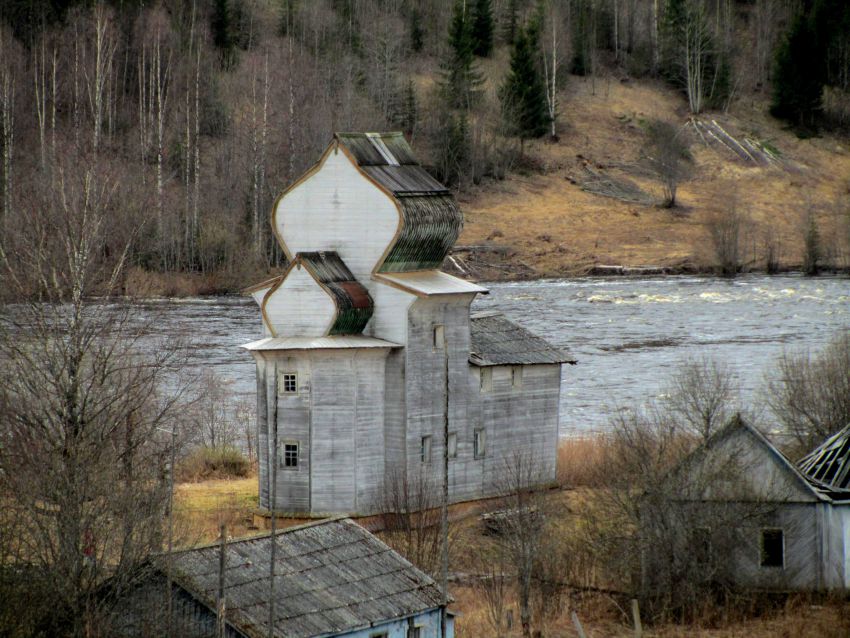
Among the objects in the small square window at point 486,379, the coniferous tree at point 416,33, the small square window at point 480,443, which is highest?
the coniferous tree at point 416,33

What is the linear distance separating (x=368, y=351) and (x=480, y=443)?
4151 millimetres

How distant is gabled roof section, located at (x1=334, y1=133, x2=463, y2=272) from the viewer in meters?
37.2

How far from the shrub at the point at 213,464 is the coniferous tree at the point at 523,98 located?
7302 centimetres

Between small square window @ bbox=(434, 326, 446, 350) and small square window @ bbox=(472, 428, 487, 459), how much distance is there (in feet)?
7.84

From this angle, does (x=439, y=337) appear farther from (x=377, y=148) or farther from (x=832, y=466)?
(x=832, y=466)

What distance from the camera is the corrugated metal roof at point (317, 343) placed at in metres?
35.7

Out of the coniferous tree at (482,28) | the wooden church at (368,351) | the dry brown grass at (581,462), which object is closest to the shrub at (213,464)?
the wooden church at (368,351)

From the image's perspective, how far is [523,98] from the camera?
115812 millimetres

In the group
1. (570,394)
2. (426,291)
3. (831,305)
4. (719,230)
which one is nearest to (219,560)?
(426,291)

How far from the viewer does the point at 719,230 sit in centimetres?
9806

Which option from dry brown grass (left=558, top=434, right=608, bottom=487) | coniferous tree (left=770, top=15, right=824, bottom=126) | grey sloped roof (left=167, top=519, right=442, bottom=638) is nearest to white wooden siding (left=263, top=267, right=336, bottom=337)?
dry brown grass (left=558, top=434, right=608, bottom=487)

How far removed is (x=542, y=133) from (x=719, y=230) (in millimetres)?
22109

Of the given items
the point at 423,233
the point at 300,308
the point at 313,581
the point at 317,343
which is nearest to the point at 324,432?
the point at 317,343

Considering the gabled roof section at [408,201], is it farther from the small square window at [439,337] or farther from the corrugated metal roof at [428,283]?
the small square window at [439,337]
